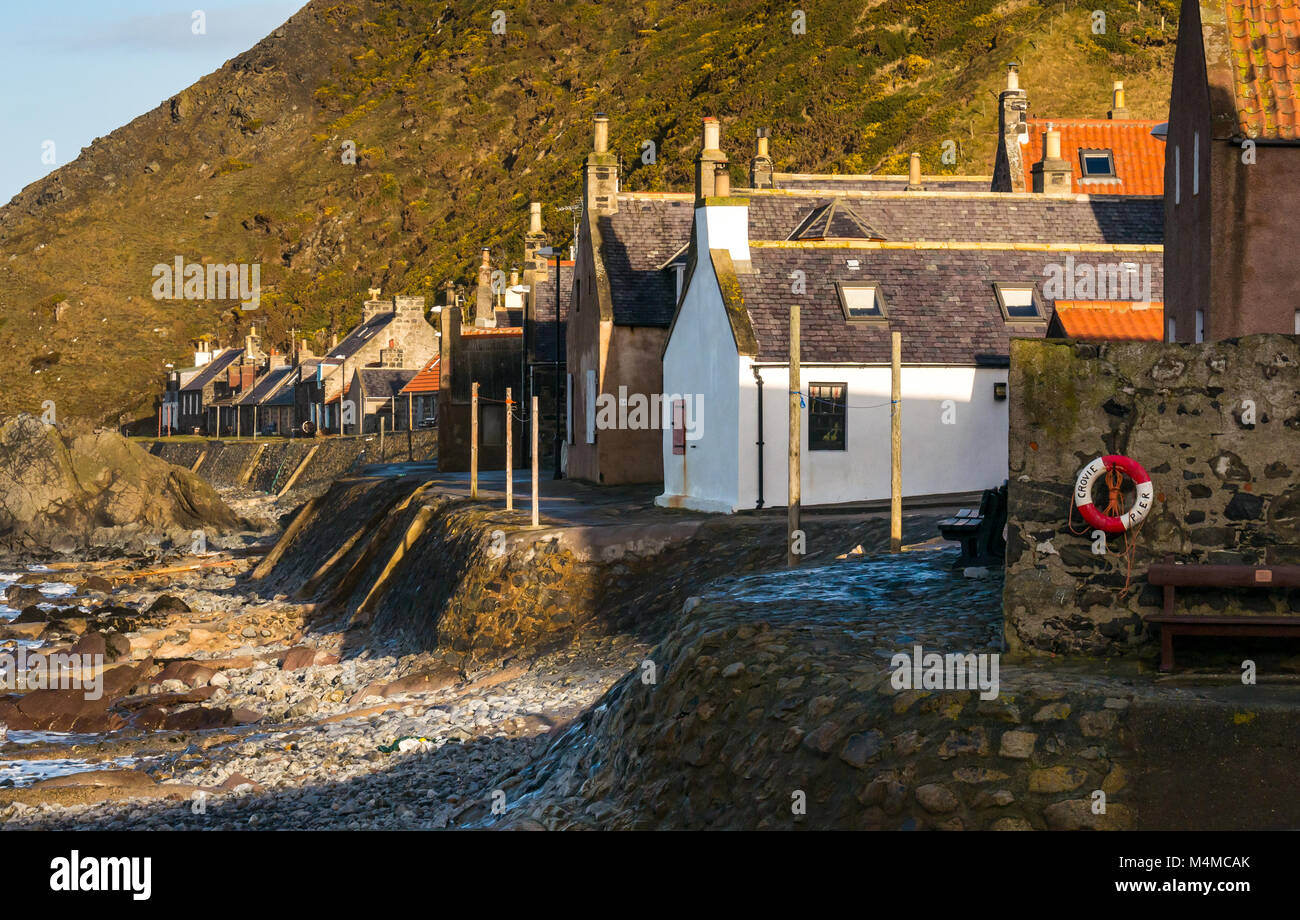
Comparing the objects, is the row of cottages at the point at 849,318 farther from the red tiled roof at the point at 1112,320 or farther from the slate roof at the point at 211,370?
the slate roof at the point at 211,370

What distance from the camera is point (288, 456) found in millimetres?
82562

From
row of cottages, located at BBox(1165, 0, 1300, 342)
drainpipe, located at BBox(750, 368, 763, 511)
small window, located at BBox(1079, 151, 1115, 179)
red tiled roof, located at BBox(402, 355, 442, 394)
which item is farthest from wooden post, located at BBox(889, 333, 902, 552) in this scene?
red tiled roof, located at BBox(402, 355, 442, 394)

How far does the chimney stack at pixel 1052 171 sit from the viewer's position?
38.5 meters

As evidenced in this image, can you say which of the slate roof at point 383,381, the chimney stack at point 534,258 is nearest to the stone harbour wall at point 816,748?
the chimney stack at point 534,258

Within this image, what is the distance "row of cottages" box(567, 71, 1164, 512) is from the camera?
2702cm

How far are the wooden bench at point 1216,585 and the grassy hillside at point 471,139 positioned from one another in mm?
57584

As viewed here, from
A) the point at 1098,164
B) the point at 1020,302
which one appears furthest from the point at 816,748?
the point at 1098,164

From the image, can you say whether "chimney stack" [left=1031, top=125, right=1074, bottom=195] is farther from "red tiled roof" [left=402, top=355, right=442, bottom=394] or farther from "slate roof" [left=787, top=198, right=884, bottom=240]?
"red tiled roof" [left=402, top=355, right=442, bottom=394]

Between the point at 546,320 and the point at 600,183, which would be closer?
the point at 600,183

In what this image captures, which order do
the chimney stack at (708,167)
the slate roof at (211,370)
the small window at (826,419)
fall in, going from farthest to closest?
the slate roof at (211,370)
the chimney stack at (708,167)
the small window at (826,419)

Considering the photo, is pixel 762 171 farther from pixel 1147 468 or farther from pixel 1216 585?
pixel 1216 585

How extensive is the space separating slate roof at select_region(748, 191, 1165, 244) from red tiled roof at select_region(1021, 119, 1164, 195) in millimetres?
7008

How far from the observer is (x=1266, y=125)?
18.7 metres

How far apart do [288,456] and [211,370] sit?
47.4 metres
